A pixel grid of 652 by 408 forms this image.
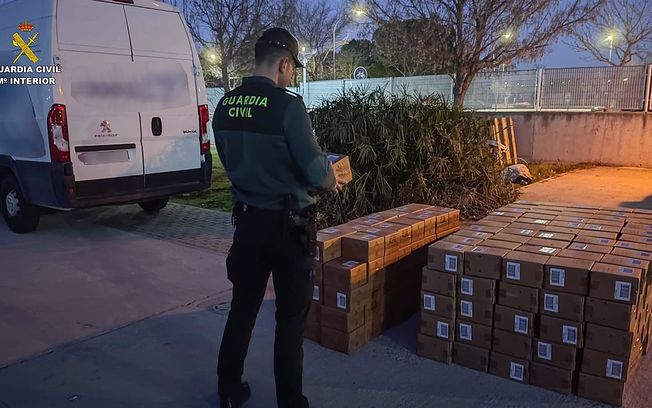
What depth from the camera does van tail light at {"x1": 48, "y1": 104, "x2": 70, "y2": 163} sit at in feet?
18.4

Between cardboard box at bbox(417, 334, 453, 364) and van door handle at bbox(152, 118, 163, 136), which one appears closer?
cardboard box at bbox(417, 334, 453, 364)

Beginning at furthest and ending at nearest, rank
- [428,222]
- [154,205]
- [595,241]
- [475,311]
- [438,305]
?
[154,205]
[428,222]
[595,241]
[438,305]
[475,311]

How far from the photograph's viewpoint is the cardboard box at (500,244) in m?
3.28

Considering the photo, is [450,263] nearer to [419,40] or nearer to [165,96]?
[165,96]

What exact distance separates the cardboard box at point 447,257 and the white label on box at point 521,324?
41 cm

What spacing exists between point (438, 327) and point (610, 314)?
0.97 meters

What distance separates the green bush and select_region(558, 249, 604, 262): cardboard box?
3.44 metres

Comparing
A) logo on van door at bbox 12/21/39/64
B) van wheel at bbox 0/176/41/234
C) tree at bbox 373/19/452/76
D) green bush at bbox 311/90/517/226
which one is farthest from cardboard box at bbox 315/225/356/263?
tree at bbox 373/19/452/76

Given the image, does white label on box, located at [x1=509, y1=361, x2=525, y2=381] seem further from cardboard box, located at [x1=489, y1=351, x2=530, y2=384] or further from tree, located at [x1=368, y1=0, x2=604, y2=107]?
tree, located at [x1=368, y1=0, x2=604, y2=107]

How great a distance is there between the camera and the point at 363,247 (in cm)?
352

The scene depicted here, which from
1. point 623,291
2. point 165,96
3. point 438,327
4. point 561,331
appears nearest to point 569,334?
point 561,331

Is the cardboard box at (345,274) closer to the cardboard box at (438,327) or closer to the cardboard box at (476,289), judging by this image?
the cardboard box at (438,327)

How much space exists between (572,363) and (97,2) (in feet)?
19.1

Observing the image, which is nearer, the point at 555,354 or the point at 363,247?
the point at 555,354
